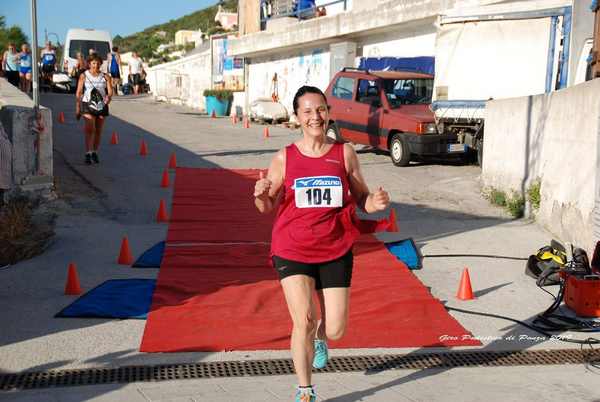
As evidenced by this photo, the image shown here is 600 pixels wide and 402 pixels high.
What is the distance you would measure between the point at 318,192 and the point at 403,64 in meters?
15.5

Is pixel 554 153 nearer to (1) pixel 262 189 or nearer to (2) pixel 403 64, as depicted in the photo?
(1) pixel 262 189

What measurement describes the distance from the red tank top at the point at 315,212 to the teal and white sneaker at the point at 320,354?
27.0 inches

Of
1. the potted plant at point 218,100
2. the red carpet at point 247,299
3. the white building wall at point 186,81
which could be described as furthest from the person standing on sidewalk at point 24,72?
the red carpet at point 247,299

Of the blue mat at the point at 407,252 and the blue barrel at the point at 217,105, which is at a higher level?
the blue barrel at the point at 217,105

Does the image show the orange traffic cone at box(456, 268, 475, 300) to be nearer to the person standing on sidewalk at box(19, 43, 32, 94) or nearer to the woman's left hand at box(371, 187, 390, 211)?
the woman's left hand at box(371, 187, 390, 211)

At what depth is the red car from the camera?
14.8 metres

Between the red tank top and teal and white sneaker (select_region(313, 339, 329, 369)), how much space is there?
27.0 inches

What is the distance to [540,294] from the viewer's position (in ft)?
23.9

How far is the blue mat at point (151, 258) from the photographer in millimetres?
7801

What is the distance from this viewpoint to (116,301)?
6480 mm

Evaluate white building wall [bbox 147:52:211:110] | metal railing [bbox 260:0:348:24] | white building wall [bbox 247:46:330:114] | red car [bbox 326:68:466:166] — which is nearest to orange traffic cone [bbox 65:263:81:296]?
red car [bbox 326:68:466:166]

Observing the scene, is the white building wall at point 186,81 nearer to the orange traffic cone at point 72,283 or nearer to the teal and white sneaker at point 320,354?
the orange traffic cone at point 72,283

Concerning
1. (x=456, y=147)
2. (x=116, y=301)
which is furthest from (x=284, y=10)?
(x=116, y=301)

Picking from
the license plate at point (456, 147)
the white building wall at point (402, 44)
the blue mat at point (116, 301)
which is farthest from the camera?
the white building wall at point (402, 44)
